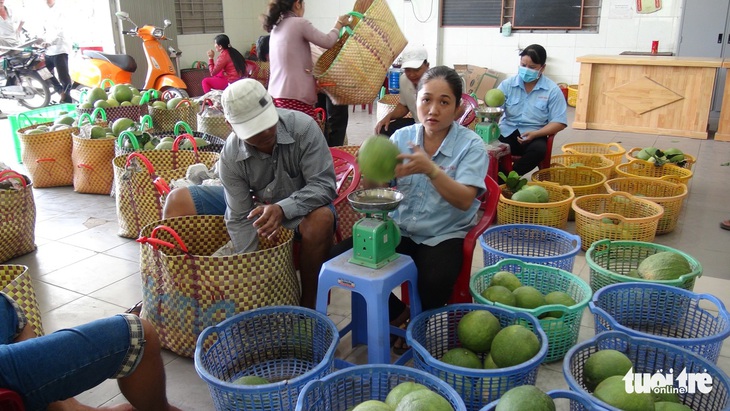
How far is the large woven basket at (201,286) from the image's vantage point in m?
2.11

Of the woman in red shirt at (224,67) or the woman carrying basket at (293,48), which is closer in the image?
the woman carrying basket at (293,48)

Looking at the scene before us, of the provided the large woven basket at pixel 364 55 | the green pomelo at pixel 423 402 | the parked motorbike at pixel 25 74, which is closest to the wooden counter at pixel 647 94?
the large woven basket at pixel 364 55

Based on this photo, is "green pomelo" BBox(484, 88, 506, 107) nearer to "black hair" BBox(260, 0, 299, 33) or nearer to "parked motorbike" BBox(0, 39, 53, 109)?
"black hair" BBox(260, 0, 299, 33)

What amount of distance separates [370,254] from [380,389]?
46cm

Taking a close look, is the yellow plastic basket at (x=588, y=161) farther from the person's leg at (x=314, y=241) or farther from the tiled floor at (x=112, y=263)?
the person's leg at (x=314, y=241)

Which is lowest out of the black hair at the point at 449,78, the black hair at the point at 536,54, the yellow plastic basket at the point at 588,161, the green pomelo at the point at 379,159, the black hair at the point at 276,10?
the yellow plastic basket at the point at 588,161

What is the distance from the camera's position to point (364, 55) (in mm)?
3547

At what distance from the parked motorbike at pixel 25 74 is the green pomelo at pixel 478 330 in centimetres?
739

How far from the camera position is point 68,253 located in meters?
3.31

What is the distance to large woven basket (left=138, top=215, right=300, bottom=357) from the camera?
2109 mm

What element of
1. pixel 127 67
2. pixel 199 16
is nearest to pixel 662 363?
pixel 127 67

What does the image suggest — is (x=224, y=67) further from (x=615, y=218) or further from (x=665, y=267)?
(x=665, y=267)

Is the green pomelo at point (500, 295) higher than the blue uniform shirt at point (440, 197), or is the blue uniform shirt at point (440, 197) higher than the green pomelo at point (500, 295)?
the blue uniform shirt at point (440, 197)

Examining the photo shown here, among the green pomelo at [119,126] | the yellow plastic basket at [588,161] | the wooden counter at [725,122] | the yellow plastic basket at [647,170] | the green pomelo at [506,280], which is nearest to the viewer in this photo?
the green pomelo at [506,280]
